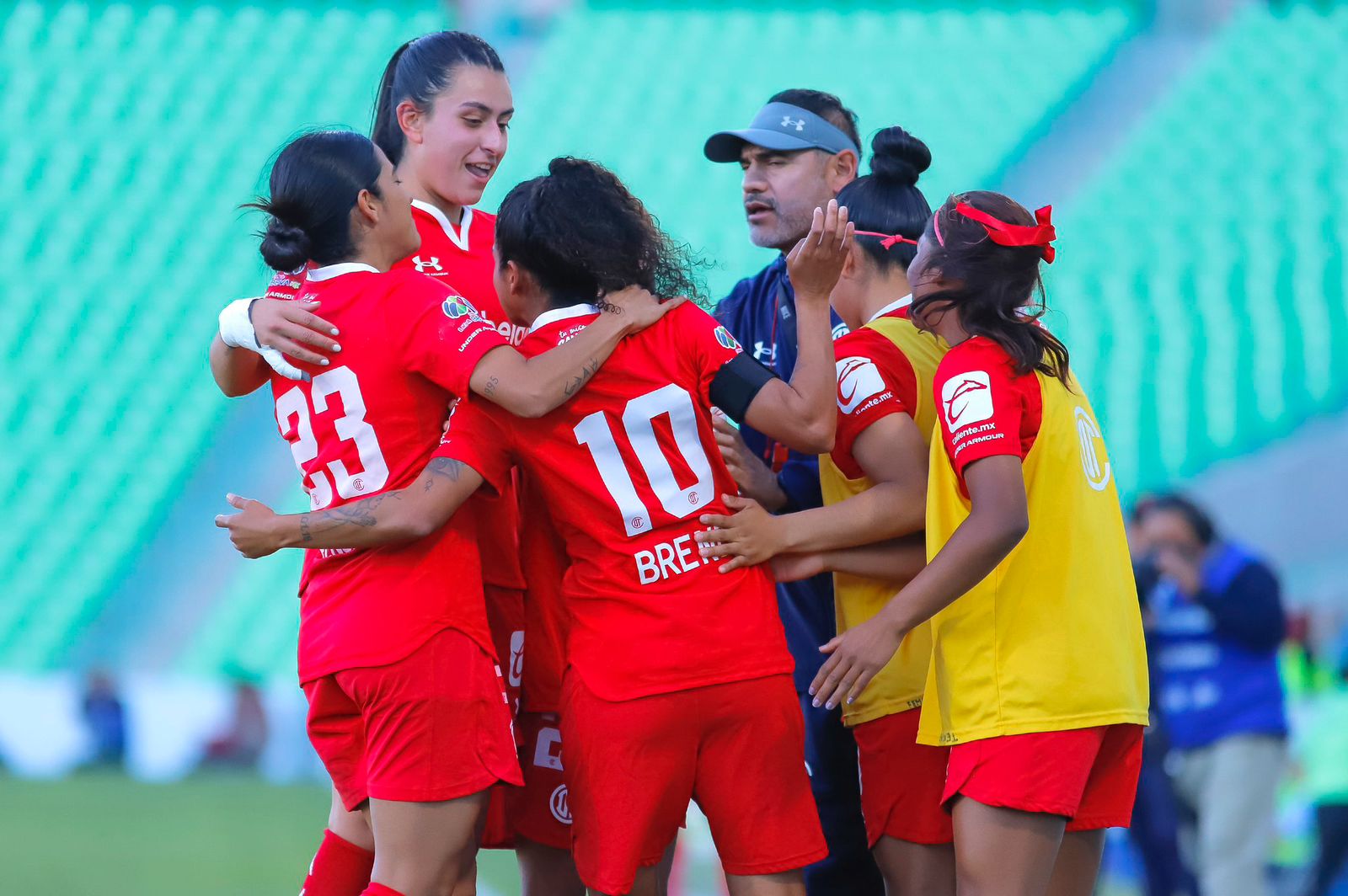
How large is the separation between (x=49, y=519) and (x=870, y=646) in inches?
350

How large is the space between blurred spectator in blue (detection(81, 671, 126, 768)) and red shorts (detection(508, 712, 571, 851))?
22.3 ft

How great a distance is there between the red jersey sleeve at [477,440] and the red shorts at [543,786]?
57cm

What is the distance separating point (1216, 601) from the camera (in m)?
5.70

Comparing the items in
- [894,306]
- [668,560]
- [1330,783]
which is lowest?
[1330,783]

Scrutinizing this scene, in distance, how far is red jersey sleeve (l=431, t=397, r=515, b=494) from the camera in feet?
8.14

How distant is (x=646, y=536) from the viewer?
245 centimetres

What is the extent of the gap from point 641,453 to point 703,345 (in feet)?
0.69

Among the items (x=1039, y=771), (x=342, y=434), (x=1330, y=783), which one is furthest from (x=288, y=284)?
(x=1330, y=783)

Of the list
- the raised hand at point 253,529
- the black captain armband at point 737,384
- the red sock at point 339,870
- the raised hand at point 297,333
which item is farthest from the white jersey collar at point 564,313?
the red sock at point 339,870

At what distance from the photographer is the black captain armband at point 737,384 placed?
2434 millimetres

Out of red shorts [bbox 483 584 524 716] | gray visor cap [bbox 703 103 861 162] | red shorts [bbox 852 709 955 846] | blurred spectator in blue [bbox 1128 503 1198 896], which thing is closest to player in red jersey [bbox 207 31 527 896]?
red shorts [bbox 483 584 524 716]

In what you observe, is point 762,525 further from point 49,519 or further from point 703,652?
point 49,519

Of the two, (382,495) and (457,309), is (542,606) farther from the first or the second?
(457,309)

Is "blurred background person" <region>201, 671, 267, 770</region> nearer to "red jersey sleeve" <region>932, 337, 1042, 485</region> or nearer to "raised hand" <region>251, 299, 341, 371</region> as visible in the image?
"raised hand" <region>251, 299, 341, 371</region>
